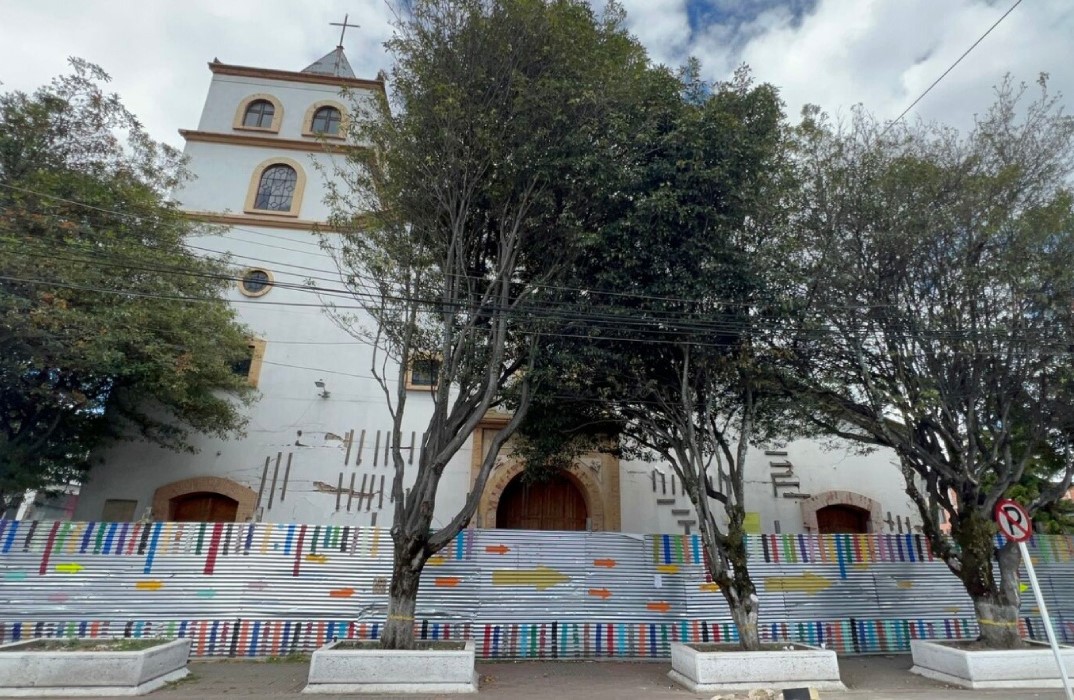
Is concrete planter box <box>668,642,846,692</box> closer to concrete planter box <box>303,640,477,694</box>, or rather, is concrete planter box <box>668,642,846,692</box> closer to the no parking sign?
the no parking sign

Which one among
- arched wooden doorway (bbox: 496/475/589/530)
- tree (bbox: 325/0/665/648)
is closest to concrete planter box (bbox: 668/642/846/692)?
tree (bbox: 325/0/665/648)

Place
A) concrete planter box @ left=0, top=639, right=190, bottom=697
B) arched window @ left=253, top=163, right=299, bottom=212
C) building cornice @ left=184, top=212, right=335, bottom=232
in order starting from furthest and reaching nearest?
arched window @ left=253, top=163, right=299, bottom=212
building cornice @ left=184, top=212, right=335, bottom=232
concrete planter box @ left=0, top=639, right=190, bottom=697

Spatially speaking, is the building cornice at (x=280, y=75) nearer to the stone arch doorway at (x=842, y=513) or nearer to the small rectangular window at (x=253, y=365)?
the small rectangular window at (x=253, y=365)

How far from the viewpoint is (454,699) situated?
6809 mm

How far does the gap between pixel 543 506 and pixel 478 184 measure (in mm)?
8350

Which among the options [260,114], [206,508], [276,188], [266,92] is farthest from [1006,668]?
[266,92]

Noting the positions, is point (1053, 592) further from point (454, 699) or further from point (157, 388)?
point (157, 388)

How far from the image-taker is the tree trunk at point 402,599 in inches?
293

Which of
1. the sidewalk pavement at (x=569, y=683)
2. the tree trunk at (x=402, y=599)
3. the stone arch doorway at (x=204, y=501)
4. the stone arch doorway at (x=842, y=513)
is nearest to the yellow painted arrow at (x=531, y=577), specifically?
the sidewalk pavement at (x=569, y=683)

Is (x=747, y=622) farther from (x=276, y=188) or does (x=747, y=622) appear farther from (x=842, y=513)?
(x=276, y=188)

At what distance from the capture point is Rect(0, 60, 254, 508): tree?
9.63 metres

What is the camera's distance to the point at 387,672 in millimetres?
7000

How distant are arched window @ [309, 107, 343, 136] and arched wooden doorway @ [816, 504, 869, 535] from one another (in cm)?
1671

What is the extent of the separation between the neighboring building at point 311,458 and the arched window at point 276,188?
4cm
